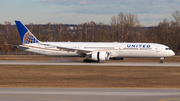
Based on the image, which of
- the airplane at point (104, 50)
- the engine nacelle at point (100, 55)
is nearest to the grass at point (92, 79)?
the engine nacelle at point (100, 55)

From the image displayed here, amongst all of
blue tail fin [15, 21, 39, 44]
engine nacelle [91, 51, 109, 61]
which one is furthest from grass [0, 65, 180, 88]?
blue tail fin [15, 21, 39, 44]

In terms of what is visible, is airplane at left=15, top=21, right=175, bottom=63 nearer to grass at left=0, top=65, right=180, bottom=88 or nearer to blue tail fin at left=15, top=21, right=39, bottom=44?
blue tail fin at left=15, top=21, right=39, bottom=44

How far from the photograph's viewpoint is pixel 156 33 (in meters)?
128

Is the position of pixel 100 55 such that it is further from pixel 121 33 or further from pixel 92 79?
pixel 121 33

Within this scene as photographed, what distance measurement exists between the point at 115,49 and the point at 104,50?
2.09 m

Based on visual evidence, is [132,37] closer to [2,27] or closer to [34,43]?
[34,43]

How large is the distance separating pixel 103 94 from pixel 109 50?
34628 mm

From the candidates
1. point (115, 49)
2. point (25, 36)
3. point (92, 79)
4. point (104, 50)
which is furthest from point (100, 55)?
point (92, 79)

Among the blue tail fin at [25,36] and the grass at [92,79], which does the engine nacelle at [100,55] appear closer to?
the blue tail fin at [25,36]

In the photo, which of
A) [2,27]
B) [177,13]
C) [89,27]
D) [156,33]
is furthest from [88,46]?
[2,27]

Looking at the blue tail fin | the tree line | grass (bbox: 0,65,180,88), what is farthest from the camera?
the tree line

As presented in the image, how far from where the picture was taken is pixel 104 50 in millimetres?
50594

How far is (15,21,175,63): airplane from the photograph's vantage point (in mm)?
49000

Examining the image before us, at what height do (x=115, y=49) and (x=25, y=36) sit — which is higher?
(x=25, y=36)
